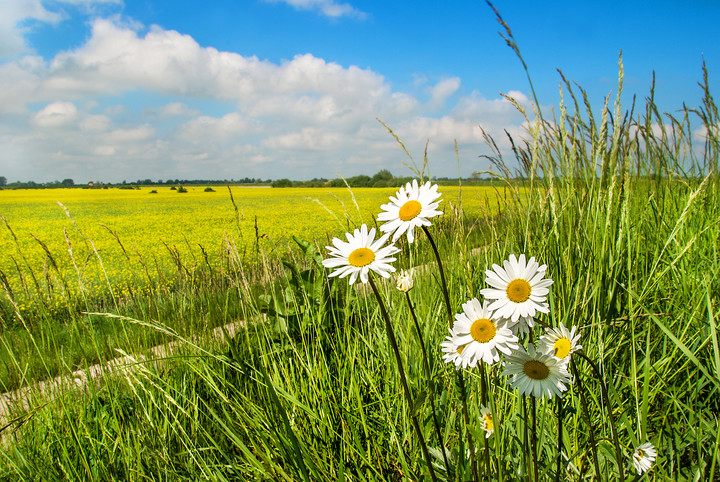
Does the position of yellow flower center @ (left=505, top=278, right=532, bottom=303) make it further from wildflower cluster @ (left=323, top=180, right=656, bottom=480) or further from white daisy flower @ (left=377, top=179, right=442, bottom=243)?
white daisy flower @ (left=377, top=179, right=442, bottom=243)

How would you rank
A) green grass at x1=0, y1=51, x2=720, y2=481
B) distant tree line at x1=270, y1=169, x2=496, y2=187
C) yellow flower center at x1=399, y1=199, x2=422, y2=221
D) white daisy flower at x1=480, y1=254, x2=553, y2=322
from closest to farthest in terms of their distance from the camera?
white daisy flower at x1=480, y1=254, x2=553, y2=322 < yellow flower center at x1=399, y1=199, x2=422, y2=221 < green grass at x1=0, y1=51, x2=720, y2=481 < distant tree line at x1=270, y1=169, x2=496, y2=187

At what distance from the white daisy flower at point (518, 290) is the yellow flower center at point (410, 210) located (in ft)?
0.57

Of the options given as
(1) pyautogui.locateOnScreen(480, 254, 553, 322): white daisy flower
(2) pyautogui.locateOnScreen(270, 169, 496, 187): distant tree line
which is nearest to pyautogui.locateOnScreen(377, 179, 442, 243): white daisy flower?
(1) pyautogui.locateOnScreen(480, 254, 553, 322): white daisy flower

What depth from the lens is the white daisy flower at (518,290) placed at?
60 cm

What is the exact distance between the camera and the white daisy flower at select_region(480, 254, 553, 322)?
23.5 inches

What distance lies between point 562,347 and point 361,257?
14.6 inches

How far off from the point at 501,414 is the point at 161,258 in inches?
271

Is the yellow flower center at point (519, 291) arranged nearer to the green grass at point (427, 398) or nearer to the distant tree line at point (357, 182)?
the green grass at point (427, 398)

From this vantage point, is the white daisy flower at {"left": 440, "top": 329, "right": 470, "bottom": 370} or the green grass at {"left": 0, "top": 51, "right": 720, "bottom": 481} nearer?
the white daisy flower at {"left": 440, "top": 329, "right": 470, "bottom": 370}

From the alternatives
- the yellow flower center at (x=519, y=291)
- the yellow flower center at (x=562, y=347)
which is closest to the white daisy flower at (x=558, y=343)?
the yellow flower center at (x=562, y=347)

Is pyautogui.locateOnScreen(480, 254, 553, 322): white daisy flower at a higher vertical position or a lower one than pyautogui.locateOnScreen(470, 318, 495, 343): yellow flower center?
higher

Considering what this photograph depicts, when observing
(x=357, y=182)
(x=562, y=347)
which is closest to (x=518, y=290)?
(x=562, y=347)

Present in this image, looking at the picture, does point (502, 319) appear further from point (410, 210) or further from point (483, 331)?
point (410, 210)

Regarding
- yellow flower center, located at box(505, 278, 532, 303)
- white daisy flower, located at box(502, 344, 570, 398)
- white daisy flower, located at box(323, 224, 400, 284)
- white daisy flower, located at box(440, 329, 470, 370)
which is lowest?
white daisy flower, located at box(502, 344, 570, 398)
